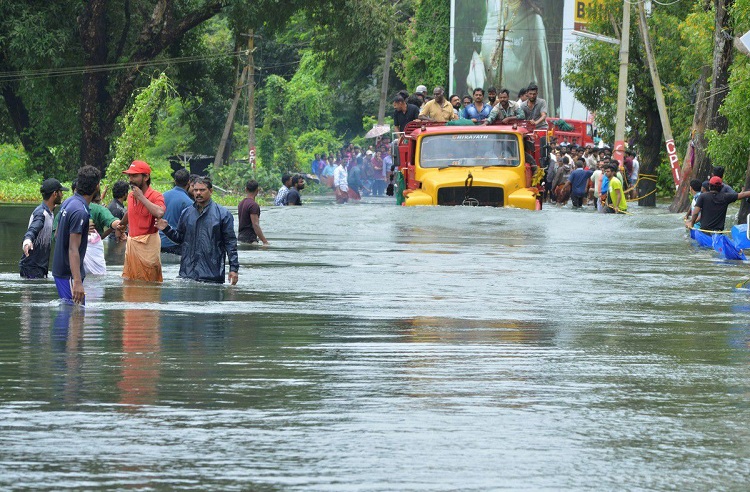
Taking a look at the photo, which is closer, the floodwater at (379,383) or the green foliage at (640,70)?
the floodwater at (379,383)

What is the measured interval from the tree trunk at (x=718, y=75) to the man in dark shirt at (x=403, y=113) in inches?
272

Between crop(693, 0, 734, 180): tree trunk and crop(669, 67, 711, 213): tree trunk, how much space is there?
33 cm

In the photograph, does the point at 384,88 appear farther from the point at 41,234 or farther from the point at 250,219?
the point at 41,234

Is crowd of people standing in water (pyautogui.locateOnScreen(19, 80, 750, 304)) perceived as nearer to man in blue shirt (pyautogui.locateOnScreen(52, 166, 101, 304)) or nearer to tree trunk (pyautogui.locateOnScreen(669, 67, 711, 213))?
man in blue shirt (pyautogui.locateOnScreen(52, 166, 101, 304))

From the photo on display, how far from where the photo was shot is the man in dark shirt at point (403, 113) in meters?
30.1

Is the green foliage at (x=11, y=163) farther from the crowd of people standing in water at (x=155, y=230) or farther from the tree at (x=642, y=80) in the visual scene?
the crowd of people standing in water at (x=155, y=230)

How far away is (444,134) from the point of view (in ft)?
95.0

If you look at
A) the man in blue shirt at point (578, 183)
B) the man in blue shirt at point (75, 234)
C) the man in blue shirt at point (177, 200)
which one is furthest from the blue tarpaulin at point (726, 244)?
the man in blue shirt at point (578, 183)

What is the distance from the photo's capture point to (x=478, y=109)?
100.0ft

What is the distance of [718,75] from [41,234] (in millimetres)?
21536

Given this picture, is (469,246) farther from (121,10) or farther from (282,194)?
(121,10)

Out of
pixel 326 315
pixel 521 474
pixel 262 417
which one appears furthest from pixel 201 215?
pixel 521 474

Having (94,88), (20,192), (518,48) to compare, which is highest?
(518,48)

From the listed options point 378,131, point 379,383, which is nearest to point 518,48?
point 378,131
